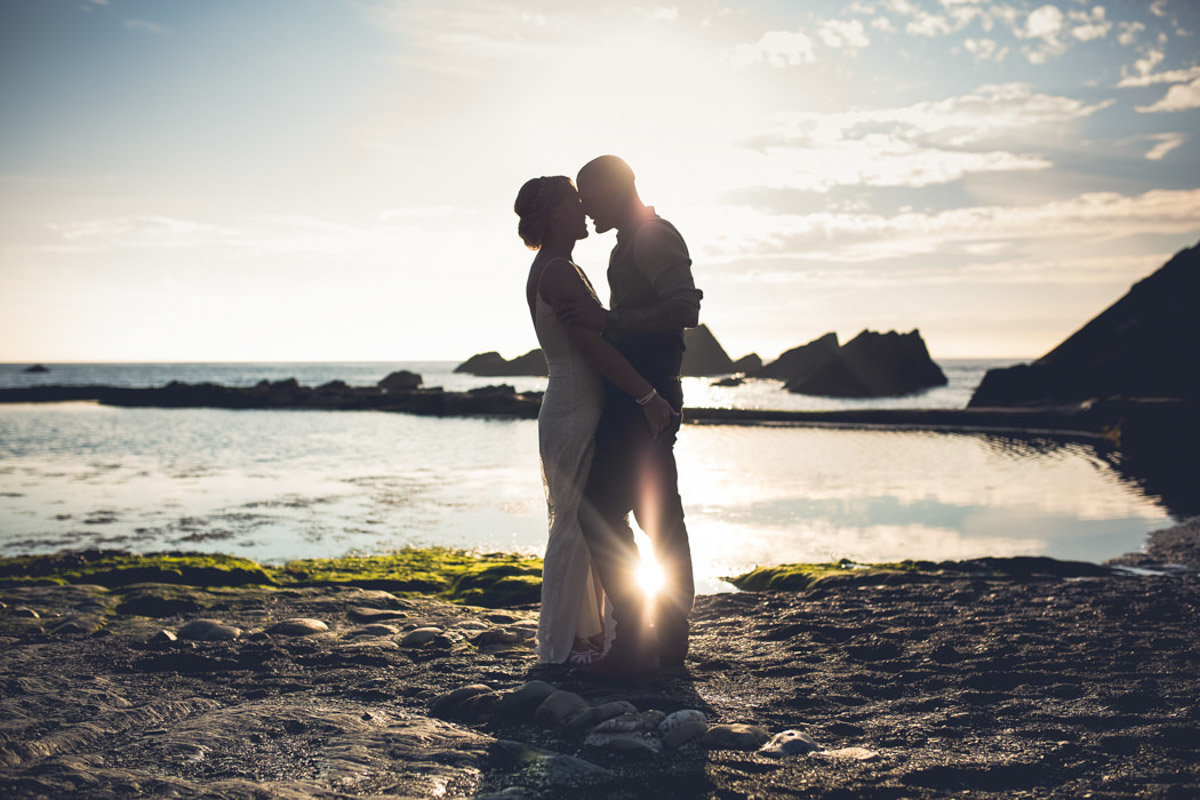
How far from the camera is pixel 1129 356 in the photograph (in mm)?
52344

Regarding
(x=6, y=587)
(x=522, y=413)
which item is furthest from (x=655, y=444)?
(x=522, y=413)

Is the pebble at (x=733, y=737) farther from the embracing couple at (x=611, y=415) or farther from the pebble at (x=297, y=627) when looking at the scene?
the pebble at (x=297, y=627)

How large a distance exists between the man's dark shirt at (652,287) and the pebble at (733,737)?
1.97m

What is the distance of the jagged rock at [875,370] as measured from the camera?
80438mm

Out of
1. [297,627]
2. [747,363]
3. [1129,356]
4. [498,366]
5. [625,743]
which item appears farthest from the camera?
[747,363]

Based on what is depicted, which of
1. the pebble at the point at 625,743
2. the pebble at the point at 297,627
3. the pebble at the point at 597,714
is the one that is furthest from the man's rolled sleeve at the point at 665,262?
the pebble at the point at 297,627

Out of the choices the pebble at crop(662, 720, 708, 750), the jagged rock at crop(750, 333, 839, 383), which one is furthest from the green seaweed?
the jagged rock at crop(750, 333, 839, 383)

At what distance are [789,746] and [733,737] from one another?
0.80 ft

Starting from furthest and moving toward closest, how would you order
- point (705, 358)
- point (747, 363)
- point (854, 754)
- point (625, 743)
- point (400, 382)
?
point (747, 363)
point (705, 358)
point (400, 382)
point (625, 743)
point (854, 754)

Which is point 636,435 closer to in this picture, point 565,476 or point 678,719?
point 565,476

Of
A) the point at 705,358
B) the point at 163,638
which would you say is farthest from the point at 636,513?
the point at 705,358

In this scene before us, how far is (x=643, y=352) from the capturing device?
4715 millimetres

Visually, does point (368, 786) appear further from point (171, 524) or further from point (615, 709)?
point (171, 524)

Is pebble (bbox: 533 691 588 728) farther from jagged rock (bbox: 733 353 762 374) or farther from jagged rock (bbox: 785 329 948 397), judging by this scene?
jagged rock (bbox: 733 353 762 374)
